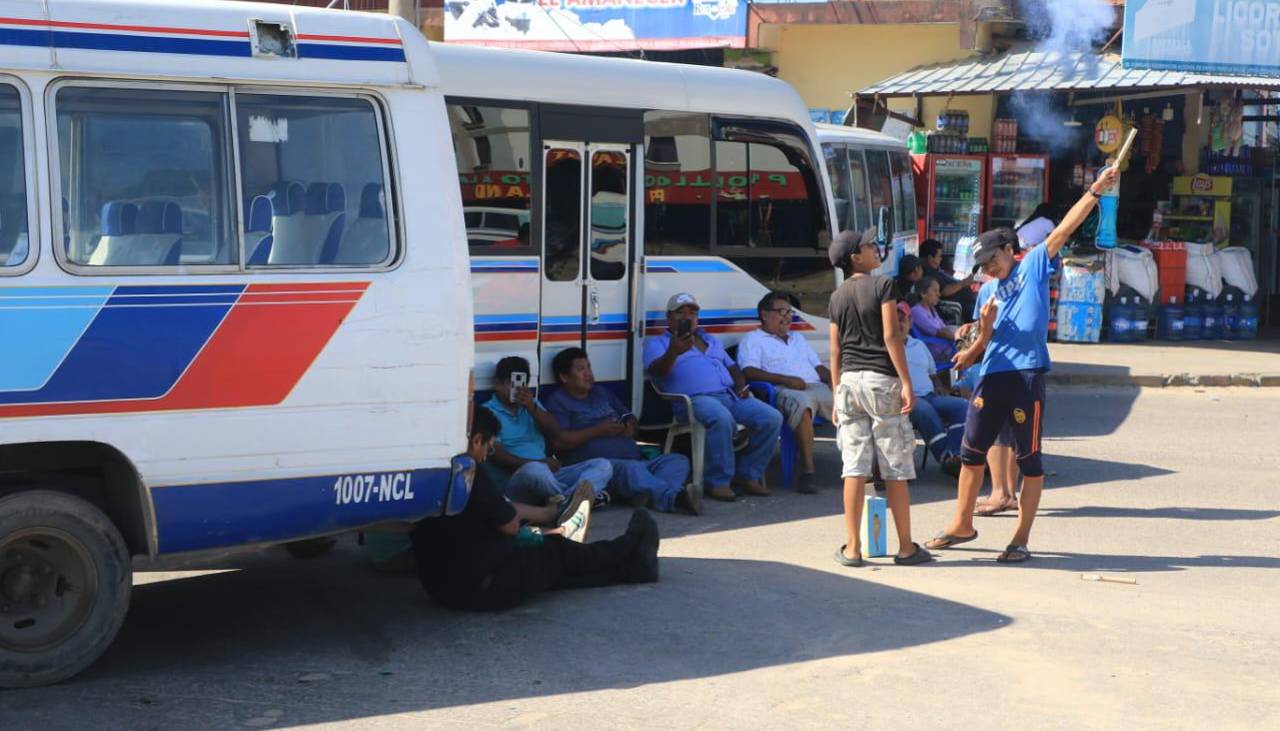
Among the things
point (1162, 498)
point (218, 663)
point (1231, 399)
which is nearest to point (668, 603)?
point (218, 663)

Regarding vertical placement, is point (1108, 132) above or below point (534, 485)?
above

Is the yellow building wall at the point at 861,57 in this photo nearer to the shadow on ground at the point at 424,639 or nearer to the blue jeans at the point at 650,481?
the blue jeans at the point at 650,481

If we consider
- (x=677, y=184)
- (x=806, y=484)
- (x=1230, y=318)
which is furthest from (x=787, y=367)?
(x=1230, y=318)

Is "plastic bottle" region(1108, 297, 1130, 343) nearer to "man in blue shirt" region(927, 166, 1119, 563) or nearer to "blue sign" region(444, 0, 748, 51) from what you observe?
"blue sign" region(444, 0, 748, 51)

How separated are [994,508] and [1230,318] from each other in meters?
11.3

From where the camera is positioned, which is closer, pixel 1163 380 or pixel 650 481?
pixel 650 481

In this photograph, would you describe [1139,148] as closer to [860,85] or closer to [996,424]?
[860,85]

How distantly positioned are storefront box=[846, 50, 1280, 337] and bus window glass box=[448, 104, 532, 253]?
384 inches

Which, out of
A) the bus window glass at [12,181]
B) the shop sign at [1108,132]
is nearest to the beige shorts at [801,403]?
the bus window glass at [12,181]

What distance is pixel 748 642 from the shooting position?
6.95 m

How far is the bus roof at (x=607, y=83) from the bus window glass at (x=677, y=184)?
0.44 ft

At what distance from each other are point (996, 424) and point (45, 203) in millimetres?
5141

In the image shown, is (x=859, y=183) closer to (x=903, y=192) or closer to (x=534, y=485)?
(x=903, y=192)

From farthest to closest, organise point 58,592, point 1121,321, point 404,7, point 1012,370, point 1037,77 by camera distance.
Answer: point 1121,321
point 1037,77
point 404,7
point 1012,370
point 58,592
